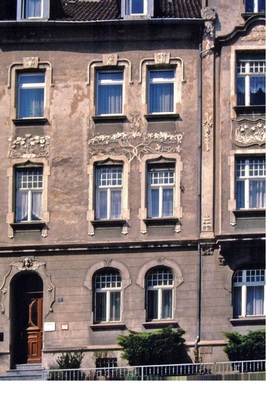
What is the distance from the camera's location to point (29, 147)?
Answer: 82.9 feet

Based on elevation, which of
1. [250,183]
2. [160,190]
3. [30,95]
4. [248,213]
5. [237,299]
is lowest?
[237,299]

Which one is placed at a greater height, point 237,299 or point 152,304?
point 237,299

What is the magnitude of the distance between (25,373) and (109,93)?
5.70 meters

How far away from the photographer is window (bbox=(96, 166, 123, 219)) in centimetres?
2506

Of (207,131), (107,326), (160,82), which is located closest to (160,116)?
(160,82)

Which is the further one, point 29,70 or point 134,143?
point 29,70

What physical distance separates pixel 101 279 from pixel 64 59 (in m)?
4.40

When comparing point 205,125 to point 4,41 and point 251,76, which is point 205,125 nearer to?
point 251,76

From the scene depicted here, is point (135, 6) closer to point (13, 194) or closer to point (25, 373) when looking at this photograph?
point (13, 194)

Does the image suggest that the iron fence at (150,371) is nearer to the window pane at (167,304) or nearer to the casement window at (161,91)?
the window pane at (167,304)

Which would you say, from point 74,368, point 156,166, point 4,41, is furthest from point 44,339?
point 4,41

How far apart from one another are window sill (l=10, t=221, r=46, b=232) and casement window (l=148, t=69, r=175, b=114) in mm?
3061

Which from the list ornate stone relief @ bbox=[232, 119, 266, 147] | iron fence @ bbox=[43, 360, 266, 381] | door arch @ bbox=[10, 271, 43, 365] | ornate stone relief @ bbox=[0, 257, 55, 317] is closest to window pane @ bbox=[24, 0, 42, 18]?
ornate stone relief @ bbox=[232, 119, 266, 147]

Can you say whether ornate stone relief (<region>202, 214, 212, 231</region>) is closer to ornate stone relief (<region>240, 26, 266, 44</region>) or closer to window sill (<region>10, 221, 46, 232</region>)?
window sill (<region>10, 221, 46, 232</region>)
